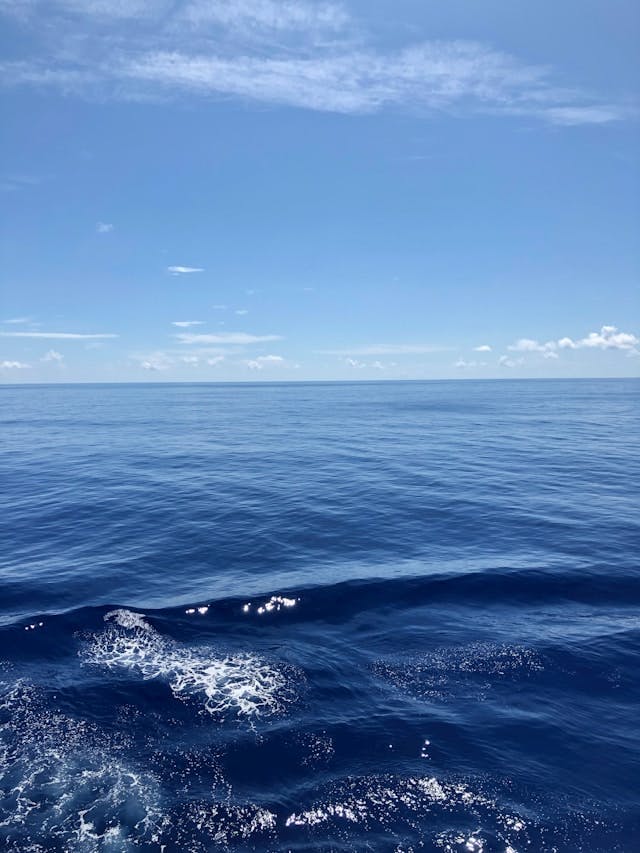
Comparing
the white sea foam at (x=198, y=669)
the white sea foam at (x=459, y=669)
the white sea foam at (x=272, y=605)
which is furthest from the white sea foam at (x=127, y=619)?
the white sea foam at (x=459, y=669)

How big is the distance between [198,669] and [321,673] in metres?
5.69

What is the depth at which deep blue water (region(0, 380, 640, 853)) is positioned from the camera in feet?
46.2

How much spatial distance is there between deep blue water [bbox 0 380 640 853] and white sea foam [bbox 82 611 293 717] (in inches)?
3.7

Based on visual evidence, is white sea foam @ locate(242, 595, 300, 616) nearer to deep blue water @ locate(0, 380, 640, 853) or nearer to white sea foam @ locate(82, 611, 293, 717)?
deep blue water @ locate(0, 380, 640, 853)

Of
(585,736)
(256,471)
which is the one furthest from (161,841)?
(256,471)

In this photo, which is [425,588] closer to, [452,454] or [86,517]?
[86,517]

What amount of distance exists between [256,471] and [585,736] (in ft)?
146

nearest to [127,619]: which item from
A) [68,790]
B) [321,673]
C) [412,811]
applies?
[68,790]

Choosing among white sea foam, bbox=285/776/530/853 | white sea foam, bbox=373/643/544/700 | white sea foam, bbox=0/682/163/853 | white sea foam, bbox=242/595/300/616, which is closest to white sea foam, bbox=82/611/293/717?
white sea foam, bbox=0/682/163/853

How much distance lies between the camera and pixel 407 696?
18719 millimetres

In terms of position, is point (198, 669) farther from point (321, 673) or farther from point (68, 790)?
point (68, 790)

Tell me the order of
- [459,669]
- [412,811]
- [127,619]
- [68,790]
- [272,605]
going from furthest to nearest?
[272,605] < [127,619] < [459,669] < [68,790] < [412,811]

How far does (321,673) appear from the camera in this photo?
20062 millimetres

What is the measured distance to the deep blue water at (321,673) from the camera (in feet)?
46.2
